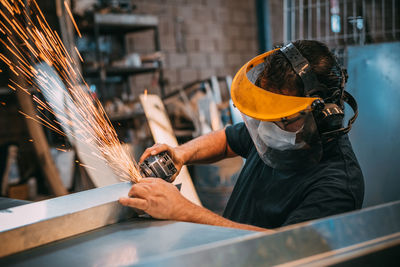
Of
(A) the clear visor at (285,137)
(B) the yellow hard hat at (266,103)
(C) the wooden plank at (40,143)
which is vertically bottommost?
(C) the wooden plank at (40,143)

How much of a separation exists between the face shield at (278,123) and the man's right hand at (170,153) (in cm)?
38

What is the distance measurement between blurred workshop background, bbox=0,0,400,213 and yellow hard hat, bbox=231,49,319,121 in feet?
3.78

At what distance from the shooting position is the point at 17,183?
13.4 feet

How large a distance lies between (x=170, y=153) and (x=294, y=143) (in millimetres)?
571

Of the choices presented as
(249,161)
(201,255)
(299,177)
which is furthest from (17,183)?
(201,255)

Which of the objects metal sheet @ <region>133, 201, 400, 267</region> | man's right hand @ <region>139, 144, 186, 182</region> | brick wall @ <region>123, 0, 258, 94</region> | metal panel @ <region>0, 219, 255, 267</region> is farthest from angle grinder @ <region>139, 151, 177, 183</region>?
brick wall @ <region>123, 0, 258, 94</region>

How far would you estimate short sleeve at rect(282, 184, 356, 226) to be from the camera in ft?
3.66

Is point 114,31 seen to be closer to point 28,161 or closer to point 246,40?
point 28,161

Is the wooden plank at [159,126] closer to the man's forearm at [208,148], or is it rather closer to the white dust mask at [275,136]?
the man's forearm at [208,148]

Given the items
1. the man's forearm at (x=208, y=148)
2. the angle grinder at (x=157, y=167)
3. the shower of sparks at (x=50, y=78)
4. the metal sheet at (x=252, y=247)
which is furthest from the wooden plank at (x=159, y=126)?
the metal sheet at (x=252, y=247)

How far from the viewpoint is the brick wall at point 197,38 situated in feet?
18.5

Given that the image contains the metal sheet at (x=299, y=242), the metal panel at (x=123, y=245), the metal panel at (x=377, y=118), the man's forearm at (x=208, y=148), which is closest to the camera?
the metal sheet at (x=299, y=242)

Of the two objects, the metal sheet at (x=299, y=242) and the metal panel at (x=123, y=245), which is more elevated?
the metal sheet at (x=299, y=242)

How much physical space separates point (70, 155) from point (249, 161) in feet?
9.74
